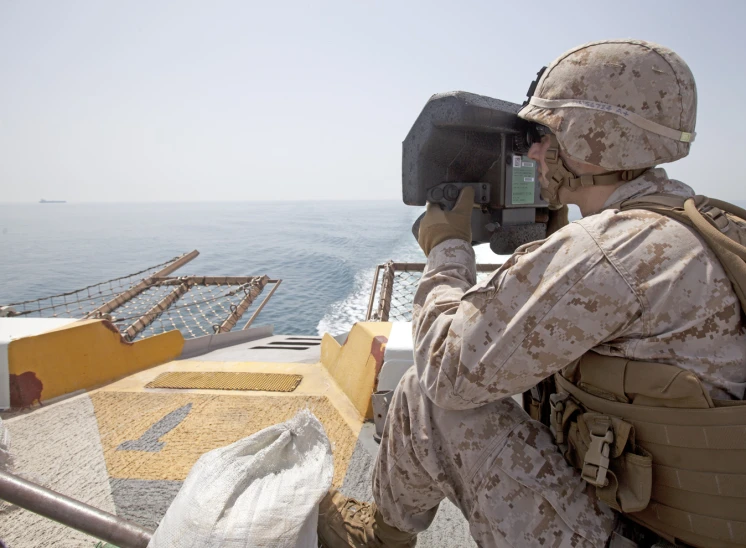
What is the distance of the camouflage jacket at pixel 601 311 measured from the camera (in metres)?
0.92

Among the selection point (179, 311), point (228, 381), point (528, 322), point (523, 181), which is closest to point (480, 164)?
point (523, 181)

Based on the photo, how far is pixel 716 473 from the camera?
35.3 inches

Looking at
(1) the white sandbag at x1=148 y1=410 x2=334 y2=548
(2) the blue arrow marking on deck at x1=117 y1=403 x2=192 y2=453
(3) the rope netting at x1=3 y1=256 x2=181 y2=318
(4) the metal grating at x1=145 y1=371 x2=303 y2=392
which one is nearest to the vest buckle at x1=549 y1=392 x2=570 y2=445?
(1) the white sandbag at x1=148 y1=410 x2=334 y2=548

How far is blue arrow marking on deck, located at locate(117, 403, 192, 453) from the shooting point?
222 centimetres

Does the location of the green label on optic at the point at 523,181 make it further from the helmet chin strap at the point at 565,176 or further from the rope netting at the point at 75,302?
the rope netting at the point at 75,302

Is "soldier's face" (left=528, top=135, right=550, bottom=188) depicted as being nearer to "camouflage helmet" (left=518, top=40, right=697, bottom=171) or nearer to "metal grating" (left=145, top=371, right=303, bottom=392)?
"camouflage helmet" (left=518, top=40, right=697, bottom=171)

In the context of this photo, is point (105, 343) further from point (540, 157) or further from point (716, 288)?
point (716, 288)

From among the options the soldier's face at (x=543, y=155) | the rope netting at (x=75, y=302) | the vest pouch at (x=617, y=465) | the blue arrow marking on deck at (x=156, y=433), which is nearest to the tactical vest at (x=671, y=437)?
the vest pouch at (x=617, y=465)

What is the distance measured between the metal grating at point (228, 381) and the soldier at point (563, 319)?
1.62 meters

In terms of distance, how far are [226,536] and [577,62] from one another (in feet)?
4.68

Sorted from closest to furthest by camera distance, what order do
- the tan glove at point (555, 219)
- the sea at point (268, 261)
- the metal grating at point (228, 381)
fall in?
the tan glove at point (555, 219) < the metal grating at point (228, 381) < the sea at point (268, 261)

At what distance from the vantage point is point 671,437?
0.93 meters

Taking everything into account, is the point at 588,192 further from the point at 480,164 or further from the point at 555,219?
the point at 555,219

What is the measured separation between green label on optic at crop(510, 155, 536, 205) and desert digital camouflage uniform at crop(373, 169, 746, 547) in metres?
0.57
